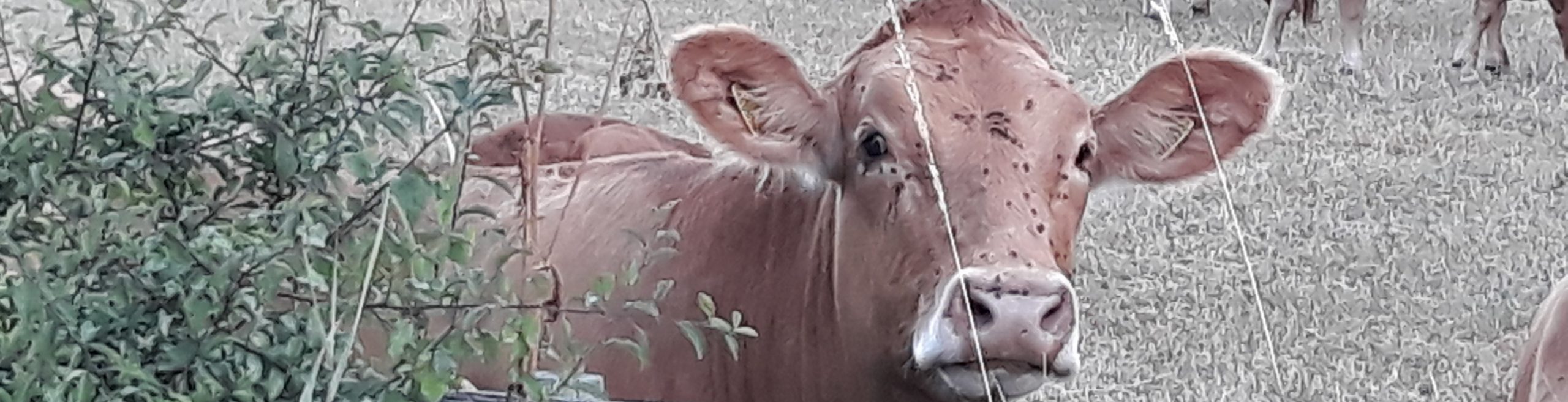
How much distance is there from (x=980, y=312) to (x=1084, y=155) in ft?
1.18

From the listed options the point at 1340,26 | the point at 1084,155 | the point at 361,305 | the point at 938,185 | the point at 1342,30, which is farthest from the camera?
the point at 1340,26

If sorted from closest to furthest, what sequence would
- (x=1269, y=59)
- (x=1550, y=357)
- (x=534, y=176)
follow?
(x=534, y=176) → (x=1550, y=357) → (x=1269, y=59)

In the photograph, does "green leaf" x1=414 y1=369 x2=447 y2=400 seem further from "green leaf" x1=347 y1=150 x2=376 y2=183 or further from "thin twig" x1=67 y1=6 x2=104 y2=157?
"thin twig" x1=67 y1=6 x2=104 y2=157

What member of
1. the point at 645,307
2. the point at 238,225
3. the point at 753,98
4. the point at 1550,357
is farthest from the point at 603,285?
the point at 1550,357

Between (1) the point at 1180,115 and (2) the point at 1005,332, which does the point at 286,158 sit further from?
(1) the point at 1180,115

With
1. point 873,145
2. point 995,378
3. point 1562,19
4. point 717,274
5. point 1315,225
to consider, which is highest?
point 873,145

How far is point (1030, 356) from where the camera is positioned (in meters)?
2.07

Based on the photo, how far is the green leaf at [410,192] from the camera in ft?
4.87

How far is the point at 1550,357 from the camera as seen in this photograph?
2717mm

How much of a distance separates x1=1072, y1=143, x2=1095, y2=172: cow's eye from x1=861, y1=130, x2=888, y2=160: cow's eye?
0.64ft

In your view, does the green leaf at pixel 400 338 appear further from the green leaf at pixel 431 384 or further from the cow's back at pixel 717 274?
the cow's back at pixel 717 274

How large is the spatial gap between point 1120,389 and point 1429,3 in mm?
7798

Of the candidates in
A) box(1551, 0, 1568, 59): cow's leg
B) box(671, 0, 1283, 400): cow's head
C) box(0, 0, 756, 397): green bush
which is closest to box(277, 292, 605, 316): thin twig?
box(0, 0, 756, 397): green bush

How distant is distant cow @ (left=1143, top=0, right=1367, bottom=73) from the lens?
9.32m
